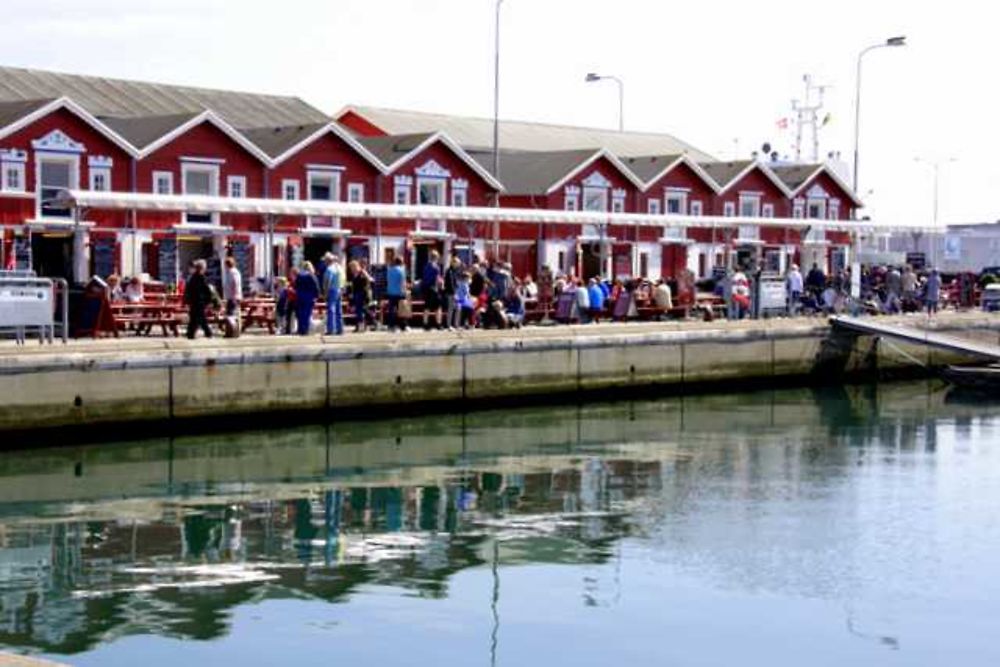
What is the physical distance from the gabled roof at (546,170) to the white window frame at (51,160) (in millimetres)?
18087

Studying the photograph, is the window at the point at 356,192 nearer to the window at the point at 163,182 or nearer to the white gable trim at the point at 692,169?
the window at the point at 163,182

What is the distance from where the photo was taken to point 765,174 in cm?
6384

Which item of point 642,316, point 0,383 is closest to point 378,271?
point 642,316

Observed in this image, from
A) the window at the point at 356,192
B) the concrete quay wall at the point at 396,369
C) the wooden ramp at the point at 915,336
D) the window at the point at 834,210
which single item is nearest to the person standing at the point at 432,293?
the concrete quay wall at the point at 396,369

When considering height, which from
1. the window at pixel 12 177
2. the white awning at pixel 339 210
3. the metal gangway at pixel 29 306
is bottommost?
the metal gangway at pixel 29 306

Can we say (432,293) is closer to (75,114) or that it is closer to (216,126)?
(75,114)

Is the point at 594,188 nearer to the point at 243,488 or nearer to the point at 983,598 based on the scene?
the point at 243,488

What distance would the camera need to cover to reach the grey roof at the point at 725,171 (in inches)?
2472

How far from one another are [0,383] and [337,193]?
24256mm

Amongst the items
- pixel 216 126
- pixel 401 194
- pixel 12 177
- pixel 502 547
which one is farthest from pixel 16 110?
pixel 502 547

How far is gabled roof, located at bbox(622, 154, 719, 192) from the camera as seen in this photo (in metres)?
59.6

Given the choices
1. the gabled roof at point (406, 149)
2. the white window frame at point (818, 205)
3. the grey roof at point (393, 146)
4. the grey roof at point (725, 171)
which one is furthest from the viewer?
the white window frame at point (818, 205)

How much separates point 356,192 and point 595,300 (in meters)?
13.5

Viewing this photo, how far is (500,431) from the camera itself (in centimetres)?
3089
